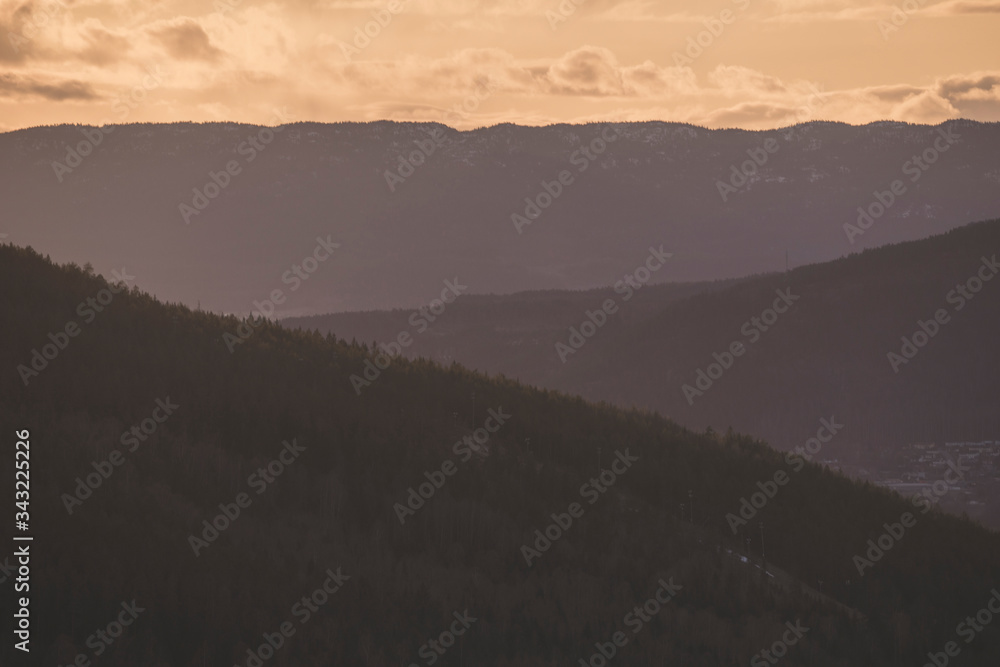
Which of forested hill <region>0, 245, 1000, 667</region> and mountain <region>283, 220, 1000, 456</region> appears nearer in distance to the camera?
forested hill <region>0, 245, 1000, 667</region>

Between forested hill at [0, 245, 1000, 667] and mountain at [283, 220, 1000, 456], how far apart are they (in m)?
98.5

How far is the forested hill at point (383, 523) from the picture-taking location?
49.9ft

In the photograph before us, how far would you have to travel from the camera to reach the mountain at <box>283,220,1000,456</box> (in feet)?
403

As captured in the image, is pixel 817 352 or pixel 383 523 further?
pixel 817 352

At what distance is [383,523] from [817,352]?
124 m

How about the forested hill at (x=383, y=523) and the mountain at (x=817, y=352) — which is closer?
the forested hill at (x=383, y=523)

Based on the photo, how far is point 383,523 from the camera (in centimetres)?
1931

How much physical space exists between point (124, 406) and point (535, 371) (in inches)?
4826

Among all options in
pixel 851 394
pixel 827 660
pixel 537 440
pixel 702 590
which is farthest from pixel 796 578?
pixel 851 394

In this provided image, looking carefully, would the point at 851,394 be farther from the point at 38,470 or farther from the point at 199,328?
the point at 38,470

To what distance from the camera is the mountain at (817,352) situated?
123m

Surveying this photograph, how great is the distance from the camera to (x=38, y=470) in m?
17.3

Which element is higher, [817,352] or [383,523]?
[383,523]

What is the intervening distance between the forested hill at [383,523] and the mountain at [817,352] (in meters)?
98.5
